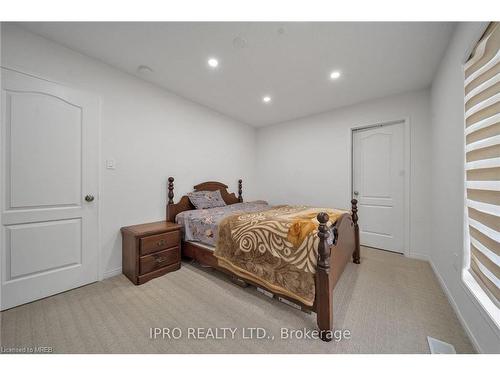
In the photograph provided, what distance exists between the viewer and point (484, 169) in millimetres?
1108

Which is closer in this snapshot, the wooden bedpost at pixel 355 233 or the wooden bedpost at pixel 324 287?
the wooden bedpost at pixel 324 287

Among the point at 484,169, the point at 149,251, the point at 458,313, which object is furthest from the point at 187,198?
the point at 458,313

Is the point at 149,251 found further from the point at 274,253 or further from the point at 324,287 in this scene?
the point at 324,287

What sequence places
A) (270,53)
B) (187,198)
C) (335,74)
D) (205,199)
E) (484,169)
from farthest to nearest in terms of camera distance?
(205,199) → (187,198) → (335,74) → (270,53) → (484,169)

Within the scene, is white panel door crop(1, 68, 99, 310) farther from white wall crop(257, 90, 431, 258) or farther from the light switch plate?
white wall crop(257, 90, 431, 258)

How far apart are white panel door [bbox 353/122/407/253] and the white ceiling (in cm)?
67

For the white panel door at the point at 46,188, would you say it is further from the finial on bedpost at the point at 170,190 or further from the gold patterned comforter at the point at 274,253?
the gold patterned comforter at the point at 274,253

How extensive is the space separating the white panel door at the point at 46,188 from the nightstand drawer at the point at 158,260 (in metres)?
0.54

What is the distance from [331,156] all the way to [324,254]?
8.32 feet

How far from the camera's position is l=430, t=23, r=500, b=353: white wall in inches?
45.9

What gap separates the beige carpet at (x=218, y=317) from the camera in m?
1.19

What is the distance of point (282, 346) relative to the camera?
3.93 feet

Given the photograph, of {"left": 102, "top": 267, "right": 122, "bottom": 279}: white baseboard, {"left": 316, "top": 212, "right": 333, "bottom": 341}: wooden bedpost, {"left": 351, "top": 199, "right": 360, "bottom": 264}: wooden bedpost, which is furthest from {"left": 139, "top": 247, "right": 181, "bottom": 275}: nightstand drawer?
{"left": 351, "top": 199, "right": 360, "bottom": 264}: wooden bedpost

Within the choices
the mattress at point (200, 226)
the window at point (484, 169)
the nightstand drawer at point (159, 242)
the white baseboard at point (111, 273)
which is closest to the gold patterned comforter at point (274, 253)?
the mattress at point (200, 226)
